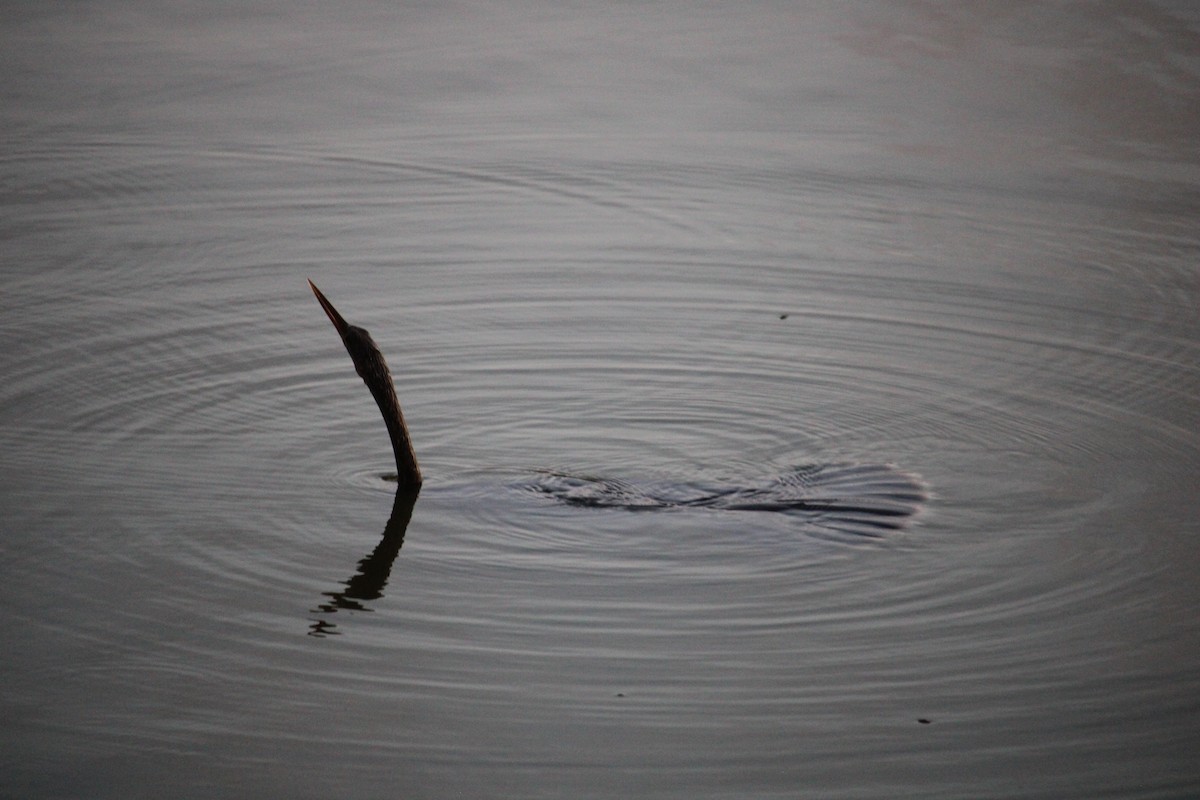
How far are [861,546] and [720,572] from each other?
478 mm

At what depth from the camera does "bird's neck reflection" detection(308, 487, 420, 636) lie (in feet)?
14.4

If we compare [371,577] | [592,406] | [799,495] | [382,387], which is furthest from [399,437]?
[799,495]

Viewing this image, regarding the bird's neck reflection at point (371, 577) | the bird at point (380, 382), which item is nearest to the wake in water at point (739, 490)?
the bird at point (380, 382)

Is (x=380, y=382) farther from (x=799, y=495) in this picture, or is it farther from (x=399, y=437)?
(x=799, y=495)

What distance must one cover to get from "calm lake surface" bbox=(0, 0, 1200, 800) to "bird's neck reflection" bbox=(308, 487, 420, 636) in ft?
0.07

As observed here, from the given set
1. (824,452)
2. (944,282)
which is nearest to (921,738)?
(824,452)

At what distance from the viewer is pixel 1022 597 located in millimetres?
4434

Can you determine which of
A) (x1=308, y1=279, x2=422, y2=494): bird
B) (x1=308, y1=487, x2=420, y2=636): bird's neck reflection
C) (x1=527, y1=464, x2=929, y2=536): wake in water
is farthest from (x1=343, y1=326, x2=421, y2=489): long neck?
(x1=527, y1=464, x2=929, y2=536): wake in water

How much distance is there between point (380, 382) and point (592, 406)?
1.16 metres

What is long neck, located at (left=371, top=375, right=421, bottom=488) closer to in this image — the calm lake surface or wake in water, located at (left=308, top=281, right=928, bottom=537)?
wake in water, located at (left=308, top=281, right=928, bottom=537)

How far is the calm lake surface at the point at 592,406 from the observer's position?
3824 mm

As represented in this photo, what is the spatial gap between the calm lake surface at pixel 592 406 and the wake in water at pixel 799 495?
6 centimetres

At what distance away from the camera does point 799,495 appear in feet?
16.5

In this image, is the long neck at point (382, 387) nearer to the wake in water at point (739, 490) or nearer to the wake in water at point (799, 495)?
the wake in water at point (739, 490)
